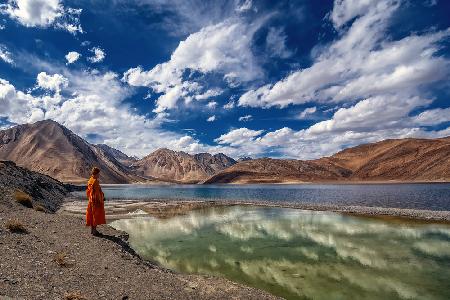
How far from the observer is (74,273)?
498 inches

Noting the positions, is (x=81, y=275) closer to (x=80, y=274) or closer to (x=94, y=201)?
(x=80, y=274)

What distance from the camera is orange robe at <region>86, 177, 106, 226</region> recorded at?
19172 millimetres

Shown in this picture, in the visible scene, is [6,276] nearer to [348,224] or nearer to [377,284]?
[377,284]

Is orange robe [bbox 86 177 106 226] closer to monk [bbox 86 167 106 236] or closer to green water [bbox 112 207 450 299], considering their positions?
monk [bbox 86 167 106 236]

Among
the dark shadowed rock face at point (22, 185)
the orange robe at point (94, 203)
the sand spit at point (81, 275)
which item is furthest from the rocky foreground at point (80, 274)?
the dark shadowed rock face at point (22, 185)

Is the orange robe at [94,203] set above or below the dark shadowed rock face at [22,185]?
below

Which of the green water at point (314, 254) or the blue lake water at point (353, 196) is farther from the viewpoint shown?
the blue lake water at point (353, 196)

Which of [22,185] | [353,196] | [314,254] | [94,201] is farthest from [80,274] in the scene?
[353,196]

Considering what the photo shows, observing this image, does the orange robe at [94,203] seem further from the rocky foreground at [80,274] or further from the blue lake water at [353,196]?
the blue lake water at [353,196]

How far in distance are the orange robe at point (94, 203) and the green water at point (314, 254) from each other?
4451 millimetres

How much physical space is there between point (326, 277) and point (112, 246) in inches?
417

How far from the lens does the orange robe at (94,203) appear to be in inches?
755

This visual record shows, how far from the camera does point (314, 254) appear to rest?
22406mm

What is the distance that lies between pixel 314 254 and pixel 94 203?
1334 cm
